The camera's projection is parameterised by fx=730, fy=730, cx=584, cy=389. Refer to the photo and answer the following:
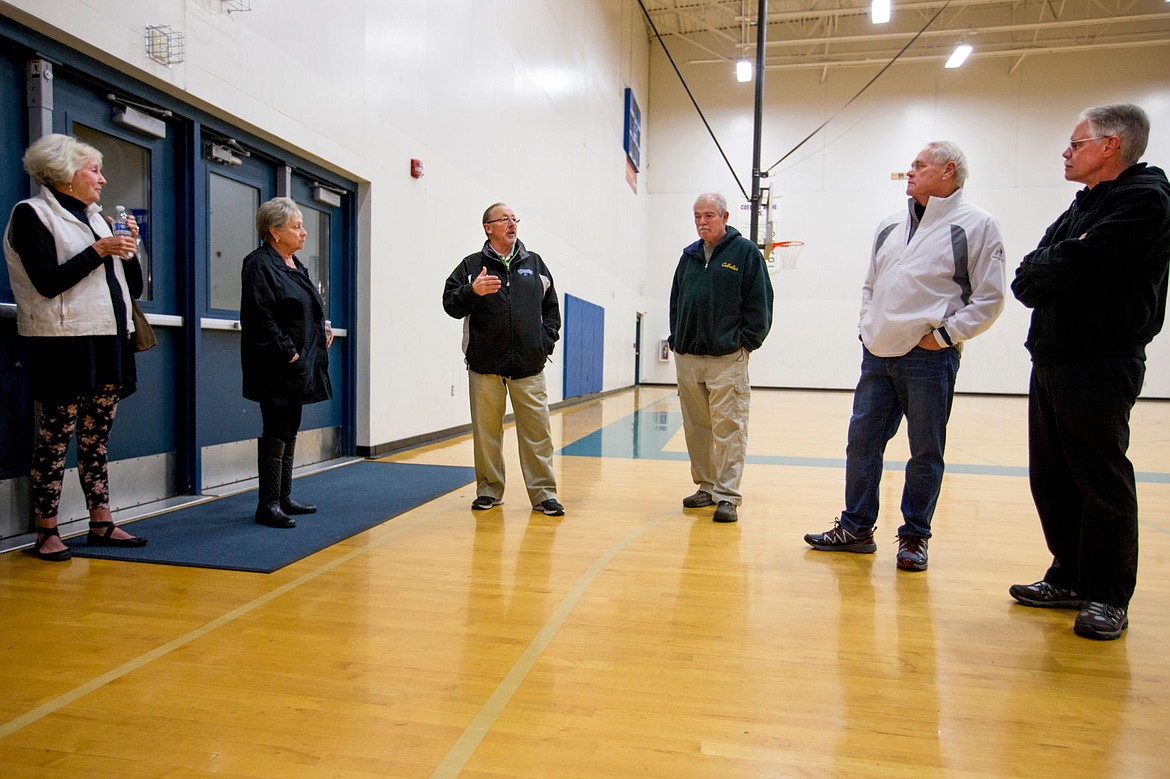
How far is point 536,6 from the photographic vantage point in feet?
27.4

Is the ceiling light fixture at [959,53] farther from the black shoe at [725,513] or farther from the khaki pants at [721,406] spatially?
the black shoe at [725,513]

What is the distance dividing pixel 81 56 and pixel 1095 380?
12.6ft

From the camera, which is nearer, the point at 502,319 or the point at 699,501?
the point at 502,319

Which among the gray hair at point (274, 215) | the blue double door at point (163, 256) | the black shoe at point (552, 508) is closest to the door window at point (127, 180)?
the blue double door at point (163, 256)

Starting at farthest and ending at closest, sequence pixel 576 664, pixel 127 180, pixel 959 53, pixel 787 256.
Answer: pixel 787 256, pixel 959 53, pixel 127 180, pixel 576 664

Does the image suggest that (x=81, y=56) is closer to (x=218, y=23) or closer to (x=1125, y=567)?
(x=218, y=23)

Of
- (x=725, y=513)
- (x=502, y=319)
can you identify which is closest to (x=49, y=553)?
(x=502, y=319)

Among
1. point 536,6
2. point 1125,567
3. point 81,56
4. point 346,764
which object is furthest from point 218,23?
point 536,6

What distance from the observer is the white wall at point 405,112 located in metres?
3.51

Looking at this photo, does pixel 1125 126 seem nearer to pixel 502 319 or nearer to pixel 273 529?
pixel 502 319

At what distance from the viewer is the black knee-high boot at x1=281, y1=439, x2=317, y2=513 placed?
3.26 m

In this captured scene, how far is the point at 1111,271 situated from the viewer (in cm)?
210

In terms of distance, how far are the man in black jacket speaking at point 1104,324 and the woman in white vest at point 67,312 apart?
3050mm

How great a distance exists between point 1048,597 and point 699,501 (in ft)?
5.51
